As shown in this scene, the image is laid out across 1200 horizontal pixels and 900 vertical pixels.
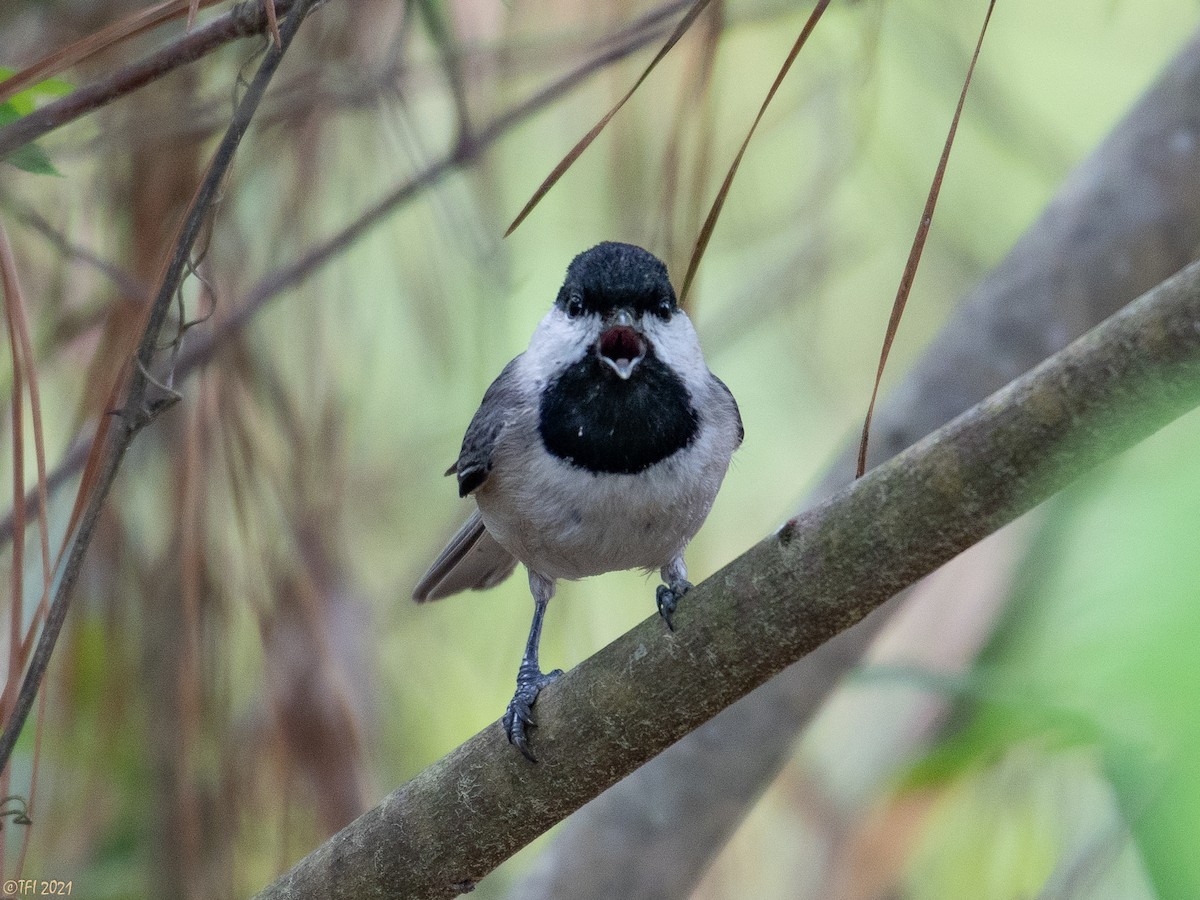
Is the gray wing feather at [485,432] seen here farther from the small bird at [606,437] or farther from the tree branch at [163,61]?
the tree branch at [163,61]

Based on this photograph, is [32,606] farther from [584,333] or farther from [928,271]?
[928,271]

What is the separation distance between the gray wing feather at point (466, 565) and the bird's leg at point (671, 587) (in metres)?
0.37

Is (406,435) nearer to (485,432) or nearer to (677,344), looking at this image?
(485,432)

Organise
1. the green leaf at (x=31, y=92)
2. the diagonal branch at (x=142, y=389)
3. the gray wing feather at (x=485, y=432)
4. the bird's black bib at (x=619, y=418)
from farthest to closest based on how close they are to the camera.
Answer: the gray wing feather at (x=485, y=432) → the bird's black bib at (x=619, y=418) → the green leaf at (x=31, y=92) → the diagonal branch at (x=142, y=389)

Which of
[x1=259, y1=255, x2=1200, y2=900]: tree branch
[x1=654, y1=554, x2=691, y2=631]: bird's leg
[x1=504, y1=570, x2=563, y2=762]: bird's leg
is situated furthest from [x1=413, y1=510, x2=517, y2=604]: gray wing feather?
[x1=259, y1=255, x2=1200, y2=900]: tree branch

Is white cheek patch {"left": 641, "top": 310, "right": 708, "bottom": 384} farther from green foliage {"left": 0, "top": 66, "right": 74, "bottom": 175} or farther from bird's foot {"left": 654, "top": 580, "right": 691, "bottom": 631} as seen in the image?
green foliage {"left": 0, "top": 66, "right": 74, "bottom": 175}

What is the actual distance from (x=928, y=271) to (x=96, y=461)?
298 centimetres

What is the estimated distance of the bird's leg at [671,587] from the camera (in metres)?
1.31

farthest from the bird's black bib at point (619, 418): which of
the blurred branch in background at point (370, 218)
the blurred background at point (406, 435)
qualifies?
the blurred branch in background at point (370, 218)

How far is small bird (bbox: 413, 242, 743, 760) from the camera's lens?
185 cm

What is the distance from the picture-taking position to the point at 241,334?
2199 mm

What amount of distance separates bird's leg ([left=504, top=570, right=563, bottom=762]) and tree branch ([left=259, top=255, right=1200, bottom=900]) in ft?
0.07

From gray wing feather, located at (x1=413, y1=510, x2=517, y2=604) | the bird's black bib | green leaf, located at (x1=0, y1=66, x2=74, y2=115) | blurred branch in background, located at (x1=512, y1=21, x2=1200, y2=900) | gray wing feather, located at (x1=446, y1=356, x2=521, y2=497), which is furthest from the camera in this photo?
gray wing feather, located at (x1=413, y1=510, x2=517, y2=604)

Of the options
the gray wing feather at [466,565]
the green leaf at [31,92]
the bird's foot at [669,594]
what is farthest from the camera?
the gray wing feather at [466,565]
